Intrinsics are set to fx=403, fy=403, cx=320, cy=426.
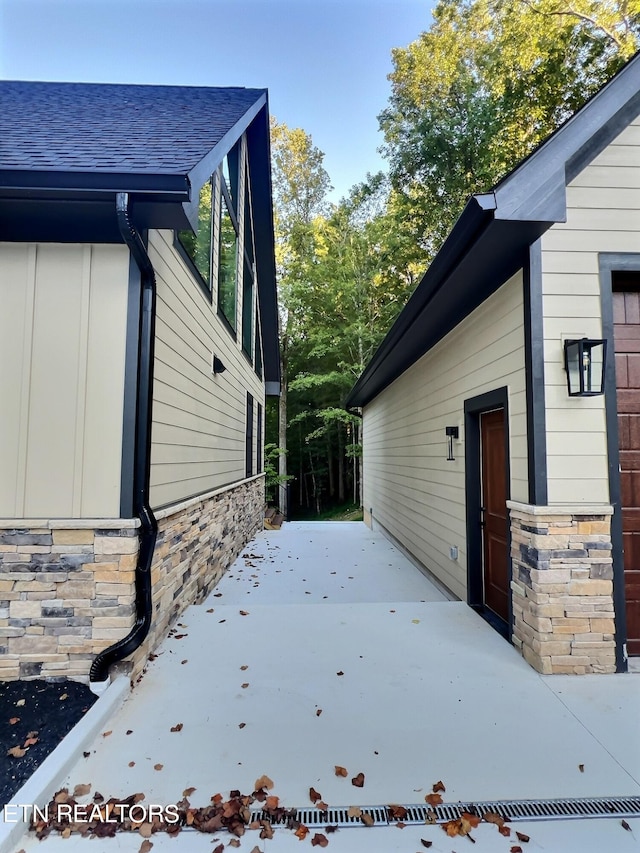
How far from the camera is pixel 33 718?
2.26 meters

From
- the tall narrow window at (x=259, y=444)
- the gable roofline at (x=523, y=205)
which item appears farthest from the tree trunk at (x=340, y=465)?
the gable roofline at (x=523, y=205)

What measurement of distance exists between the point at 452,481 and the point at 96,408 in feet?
12.3

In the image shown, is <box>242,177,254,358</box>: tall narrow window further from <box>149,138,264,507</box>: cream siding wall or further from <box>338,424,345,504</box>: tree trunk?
<box>338,424,345,504</box>: tree trunk

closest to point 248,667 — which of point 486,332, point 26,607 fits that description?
point 26,607

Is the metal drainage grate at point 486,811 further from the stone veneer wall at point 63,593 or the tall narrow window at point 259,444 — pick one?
the tall narrow window at point 259,444

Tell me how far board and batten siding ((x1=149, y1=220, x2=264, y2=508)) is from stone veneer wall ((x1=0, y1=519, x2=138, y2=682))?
1.74 ft

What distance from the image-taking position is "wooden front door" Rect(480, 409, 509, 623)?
365cm

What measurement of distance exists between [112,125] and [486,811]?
5176mm

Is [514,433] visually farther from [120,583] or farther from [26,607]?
[26,607]

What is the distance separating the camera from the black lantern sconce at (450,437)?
4.59 meters

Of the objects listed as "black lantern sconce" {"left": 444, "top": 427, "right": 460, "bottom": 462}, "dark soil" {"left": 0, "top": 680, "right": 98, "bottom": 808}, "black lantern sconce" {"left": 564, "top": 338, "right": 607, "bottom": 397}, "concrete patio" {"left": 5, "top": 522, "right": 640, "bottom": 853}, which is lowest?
"concrete patio" {"left": 5, "top": 522, "right": 640, "bottom": 853}

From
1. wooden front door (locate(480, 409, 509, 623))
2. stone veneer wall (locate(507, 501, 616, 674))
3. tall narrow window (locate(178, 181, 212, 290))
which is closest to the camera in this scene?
stone veneer wall (locate(507, 501, 616, 674))

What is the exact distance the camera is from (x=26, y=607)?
8.66 ft

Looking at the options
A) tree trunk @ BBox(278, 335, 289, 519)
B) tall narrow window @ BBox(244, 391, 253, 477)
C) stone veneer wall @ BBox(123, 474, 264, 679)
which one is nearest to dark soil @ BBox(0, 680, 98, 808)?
stone veneer wall @ BBox(123, 474, 264, 679)
